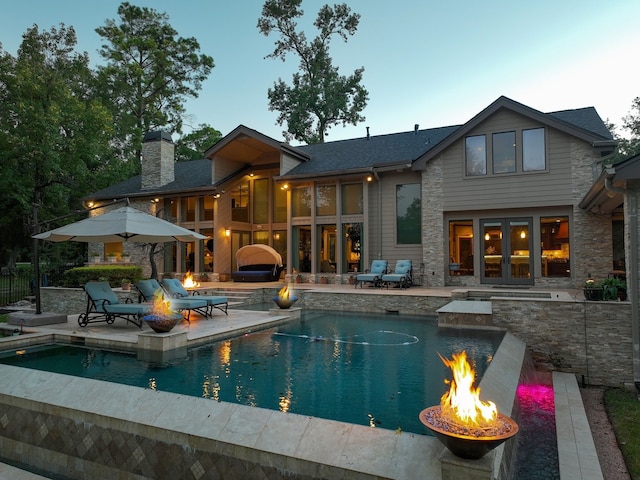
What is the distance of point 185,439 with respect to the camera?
11.5ft

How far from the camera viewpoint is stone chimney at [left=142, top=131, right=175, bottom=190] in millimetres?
20734

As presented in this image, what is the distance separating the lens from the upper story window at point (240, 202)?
64.8ft

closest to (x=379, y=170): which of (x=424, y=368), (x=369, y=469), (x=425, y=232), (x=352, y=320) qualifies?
(x=425, y=232)

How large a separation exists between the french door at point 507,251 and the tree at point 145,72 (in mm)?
25009

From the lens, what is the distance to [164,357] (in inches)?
253

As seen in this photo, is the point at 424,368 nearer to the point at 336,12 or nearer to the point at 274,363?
the point at 274,363

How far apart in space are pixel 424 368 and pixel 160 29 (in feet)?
112

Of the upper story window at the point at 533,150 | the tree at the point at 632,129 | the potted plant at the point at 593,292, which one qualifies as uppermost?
the tree at the point at 632,129

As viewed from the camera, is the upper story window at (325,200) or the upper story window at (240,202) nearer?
the upper story window at (325,200)

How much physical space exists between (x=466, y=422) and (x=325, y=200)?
14557 mm

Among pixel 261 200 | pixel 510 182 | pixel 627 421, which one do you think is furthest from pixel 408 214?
pixel 627 421

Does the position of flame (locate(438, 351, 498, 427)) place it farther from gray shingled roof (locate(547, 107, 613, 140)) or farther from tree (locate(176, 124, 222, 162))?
tree (locate(176, 124, 222, 162))

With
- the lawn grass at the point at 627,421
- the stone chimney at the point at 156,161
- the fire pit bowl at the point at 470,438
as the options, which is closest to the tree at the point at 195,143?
the stone chimney at the point at 156,161

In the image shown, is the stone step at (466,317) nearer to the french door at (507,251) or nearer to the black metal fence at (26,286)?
the french door at (507,251)
